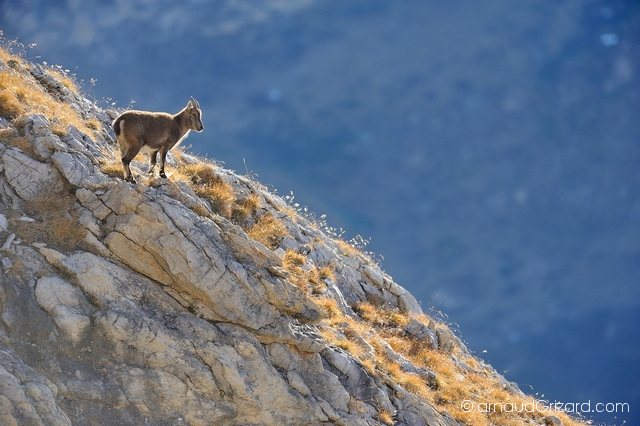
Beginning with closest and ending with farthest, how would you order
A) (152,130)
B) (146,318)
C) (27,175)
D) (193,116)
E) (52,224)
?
(146,318), (52,224), (27,175), (152,130), (193,116)

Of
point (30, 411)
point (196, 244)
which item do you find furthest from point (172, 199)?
point (30, 411)

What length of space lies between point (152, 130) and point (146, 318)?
499 centimetres

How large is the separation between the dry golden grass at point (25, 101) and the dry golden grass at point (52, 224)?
8.09 ft

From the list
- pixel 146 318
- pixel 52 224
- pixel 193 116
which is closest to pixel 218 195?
pixel 193 116

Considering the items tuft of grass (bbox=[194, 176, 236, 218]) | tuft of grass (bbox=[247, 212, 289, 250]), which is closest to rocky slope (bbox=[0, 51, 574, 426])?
tuft of grass (bbox=[194, 176, 236, 218])

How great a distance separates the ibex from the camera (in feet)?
43.6

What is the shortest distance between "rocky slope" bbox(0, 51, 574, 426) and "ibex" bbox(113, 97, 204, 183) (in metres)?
0.83

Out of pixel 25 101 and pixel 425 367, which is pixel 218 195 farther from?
pixel 425 367

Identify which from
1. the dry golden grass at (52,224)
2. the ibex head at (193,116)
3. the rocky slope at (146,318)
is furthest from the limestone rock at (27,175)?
the ibex head at (193,116)

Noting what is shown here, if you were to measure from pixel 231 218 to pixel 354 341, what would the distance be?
5.51 m

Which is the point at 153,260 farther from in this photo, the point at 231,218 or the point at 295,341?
the point at 231,218

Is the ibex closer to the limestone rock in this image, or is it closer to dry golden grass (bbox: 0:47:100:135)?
the limestone rock

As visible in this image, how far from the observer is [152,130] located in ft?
45.5

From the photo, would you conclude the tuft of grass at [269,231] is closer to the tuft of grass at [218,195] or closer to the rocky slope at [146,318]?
the tuft of grass at [218,195]
